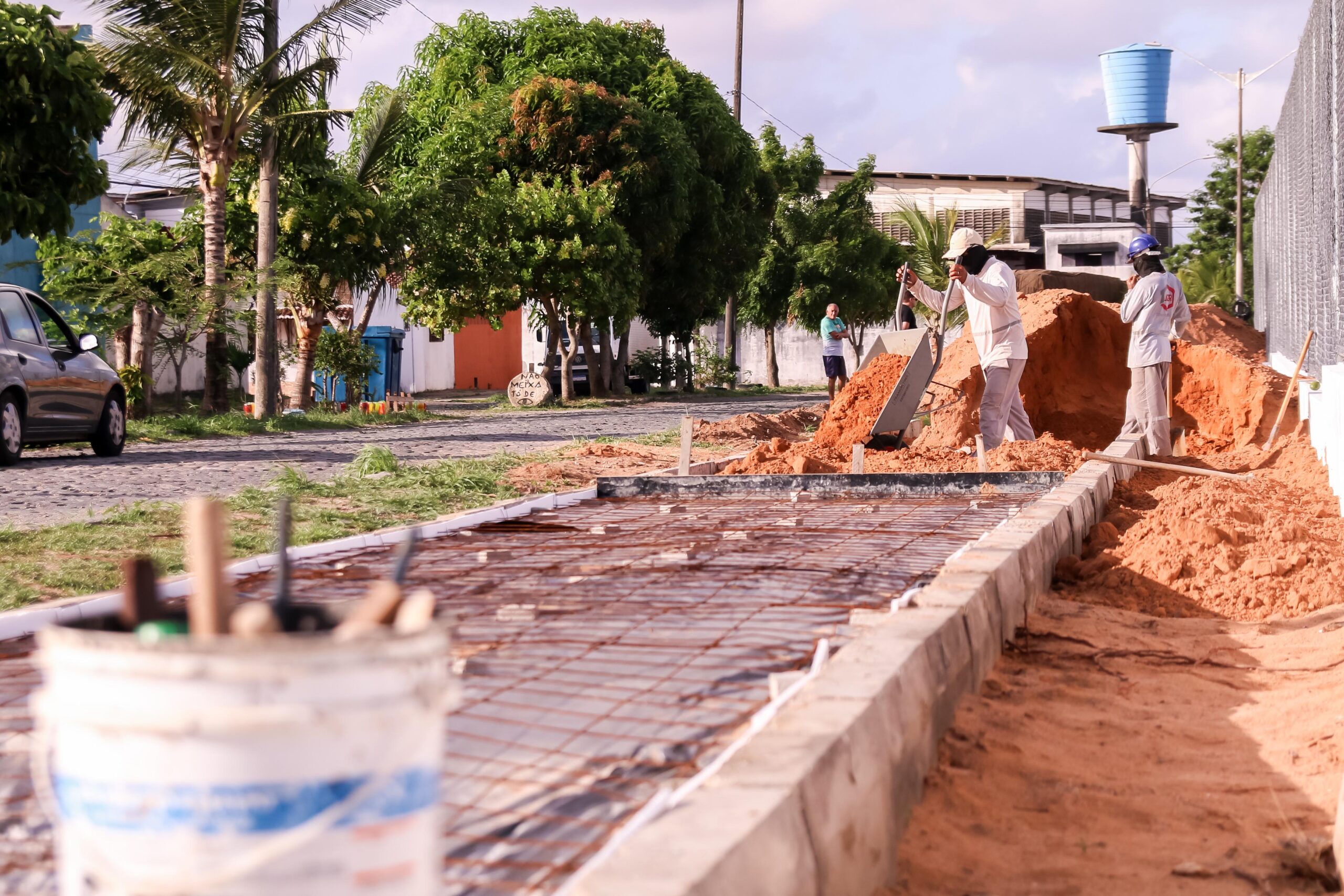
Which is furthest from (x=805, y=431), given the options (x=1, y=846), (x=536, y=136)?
(x=1, y=846)

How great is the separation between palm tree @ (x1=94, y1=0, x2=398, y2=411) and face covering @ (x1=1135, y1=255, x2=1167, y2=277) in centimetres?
999

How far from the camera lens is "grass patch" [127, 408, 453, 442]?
15.6 meters

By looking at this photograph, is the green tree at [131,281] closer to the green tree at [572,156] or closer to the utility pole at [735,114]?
the green tree at [572,156]

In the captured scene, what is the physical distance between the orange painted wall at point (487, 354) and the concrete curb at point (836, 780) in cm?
3714

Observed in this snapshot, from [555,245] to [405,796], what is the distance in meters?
24.4

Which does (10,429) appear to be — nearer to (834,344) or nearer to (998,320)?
(998,320)

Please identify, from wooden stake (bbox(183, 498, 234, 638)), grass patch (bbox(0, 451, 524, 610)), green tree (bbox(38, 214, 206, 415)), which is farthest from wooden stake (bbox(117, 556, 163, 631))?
green tree (bbox(38, 214, 206, 415))

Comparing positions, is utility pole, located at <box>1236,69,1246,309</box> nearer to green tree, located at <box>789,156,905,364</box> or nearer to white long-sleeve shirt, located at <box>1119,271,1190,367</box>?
green tree, located at <box>789,156,905,364</box>

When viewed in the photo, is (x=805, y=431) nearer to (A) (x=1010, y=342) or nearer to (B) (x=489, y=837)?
(A) (x=1010, y=342)

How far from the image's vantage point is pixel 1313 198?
12211mm

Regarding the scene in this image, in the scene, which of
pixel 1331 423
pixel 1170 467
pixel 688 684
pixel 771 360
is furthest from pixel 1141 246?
pixel 771 360

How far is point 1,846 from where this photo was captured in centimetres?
257

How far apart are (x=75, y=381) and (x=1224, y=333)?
57.8 feet

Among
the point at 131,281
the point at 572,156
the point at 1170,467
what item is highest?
the point at 572,156
